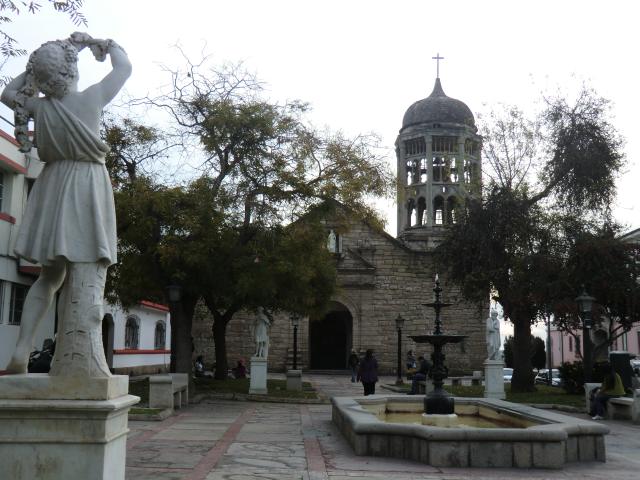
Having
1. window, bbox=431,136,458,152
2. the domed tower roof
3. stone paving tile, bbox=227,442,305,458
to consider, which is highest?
the domed tower roof

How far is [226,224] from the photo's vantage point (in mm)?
17344

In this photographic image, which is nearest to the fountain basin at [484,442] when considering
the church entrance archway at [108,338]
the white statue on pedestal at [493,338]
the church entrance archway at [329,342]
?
the white statue on pedestal at [493,338]

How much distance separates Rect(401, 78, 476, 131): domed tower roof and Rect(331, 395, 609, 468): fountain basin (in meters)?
34.4

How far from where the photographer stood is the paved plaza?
25.2 feet

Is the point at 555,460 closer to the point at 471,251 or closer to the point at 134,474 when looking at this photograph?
the point at 134,474

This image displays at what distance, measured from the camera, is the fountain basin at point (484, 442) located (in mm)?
8289

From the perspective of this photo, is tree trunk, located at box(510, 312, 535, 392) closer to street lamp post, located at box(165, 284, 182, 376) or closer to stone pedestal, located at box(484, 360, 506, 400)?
stone pedestal, located at box(484, 360, 506, 400)

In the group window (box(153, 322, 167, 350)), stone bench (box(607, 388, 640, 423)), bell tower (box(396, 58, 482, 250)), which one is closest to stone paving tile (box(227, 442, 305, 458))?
stone bench (box(607, 388, 640, 423))

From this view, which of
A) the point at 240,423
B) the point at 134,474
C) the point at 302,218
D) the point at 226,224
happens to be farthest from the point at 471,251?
the point at 134,474

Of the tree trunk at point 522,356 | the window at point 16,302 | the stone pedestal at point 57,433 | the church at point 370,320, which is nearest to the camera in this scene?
the stone pedestal at point 57,433

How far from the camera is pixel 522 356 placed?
23328mm

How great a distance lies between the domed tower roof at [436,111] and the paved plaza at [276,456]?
31.1 meters

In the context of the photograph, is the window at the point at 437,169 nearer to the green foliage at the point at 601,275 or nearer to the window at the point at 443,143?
the window at the point at 443,143

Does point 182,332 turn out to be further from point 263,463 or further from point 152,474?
point 152,474
